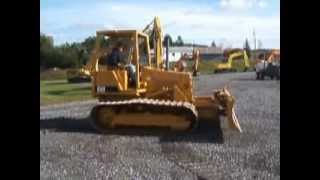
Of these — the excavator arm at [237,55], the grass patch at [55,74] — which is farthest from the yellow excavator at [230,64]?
the grass patch at [55,74]

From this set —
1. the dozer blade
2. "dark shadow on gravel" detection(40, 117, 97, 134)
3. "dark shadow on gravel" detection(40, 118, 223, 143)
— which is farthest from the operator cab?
the dozer blade

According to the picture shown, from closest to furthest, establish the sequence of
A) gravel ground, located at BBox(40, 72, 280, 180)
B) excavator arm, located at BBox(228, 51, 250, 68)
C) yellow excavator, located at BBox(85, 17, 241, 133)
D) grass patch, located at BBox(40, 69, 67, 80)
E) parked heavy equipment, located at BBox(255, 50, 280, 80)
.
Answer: gravel ground, located at BBox(40, 72, 280, 180) < yellow excavator, located at BBox(85, 17, 241, 133) < parked heavy equipment, located at BBox(255, 50, 280, 80) < grass patch, located at BBox(40, 69, 67, 80) < excavator arm, located at BBox(228, 51, 250, 68)

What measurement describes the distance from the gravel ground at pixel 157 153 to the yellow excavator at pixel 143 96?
0.87 ft

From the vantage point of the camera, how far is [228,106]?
400 inches

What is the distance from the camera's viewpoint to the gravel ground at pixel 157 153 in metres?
6.65

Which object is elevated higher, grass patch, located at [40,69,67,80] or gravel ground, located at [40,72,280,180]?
grass patch, located at [40,69,67,80]

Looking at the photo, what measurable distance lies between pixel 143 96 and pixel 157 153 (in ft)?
10.4

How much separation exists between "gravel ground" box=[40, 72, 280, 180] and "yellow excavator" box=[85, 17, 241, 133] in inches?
10.4

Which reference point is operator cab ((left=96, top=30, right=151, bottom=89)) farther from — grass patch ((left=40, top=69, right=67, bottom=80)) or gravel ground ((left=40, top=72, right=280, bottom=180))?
grass patch ((left=40, top=69, right=67, bottom=80))

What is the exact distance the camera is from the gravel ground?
6.65 m

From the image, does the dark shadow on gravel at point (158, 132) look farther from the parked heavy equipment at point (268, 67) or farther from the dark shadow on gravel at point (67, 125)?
the parked heavy equipment at point (268, 67)
